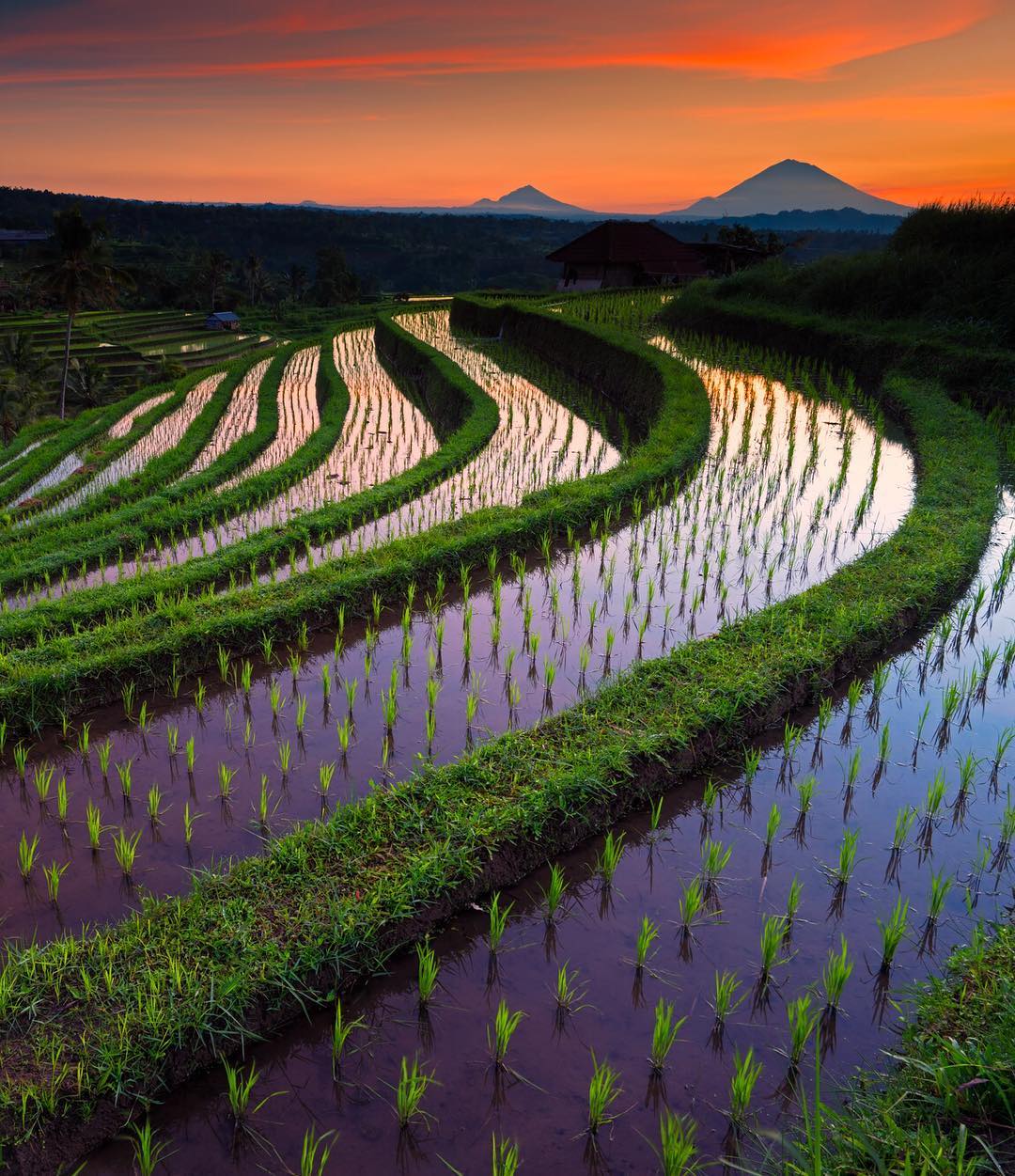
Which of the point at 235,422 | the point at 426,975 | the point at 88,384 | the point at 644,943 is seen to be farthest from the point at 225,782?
the point at 88,384

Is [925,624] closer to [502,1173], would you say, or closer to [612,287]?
[502,1173]

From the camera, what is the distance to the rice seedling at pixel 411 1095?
2248 mm

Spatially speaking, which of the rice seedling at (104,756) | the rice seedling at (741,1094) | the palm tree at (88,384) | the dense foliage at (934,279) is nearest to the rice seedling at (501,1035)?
the rice seedling at (741,1094)

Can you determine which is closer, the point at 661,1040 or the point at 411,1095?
the point at 411,1095

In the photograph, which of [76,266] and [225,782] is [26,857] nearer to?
[225,782]

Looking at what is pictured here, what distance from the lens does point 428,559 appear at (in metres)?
6.07

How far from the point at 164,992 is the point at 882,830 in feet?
8.99

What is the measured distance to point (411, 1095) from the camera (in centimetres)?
224

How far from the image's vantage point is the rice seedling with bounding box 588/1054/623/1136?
2.23m

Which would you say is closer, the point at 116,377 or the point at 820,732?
the point at 820,732

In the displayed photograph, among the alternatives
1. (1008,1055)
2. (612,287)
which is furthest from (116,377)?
(1008,1055)

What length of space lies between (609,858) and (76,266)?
25079 millimetres

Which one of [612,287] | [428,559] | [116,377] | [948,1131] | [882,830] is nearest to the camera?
[948,1131]

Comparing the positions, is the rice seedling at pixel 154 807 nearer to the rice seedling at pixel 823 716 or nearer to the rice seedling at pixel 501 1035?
the rice seedling at pixel 501 1035
